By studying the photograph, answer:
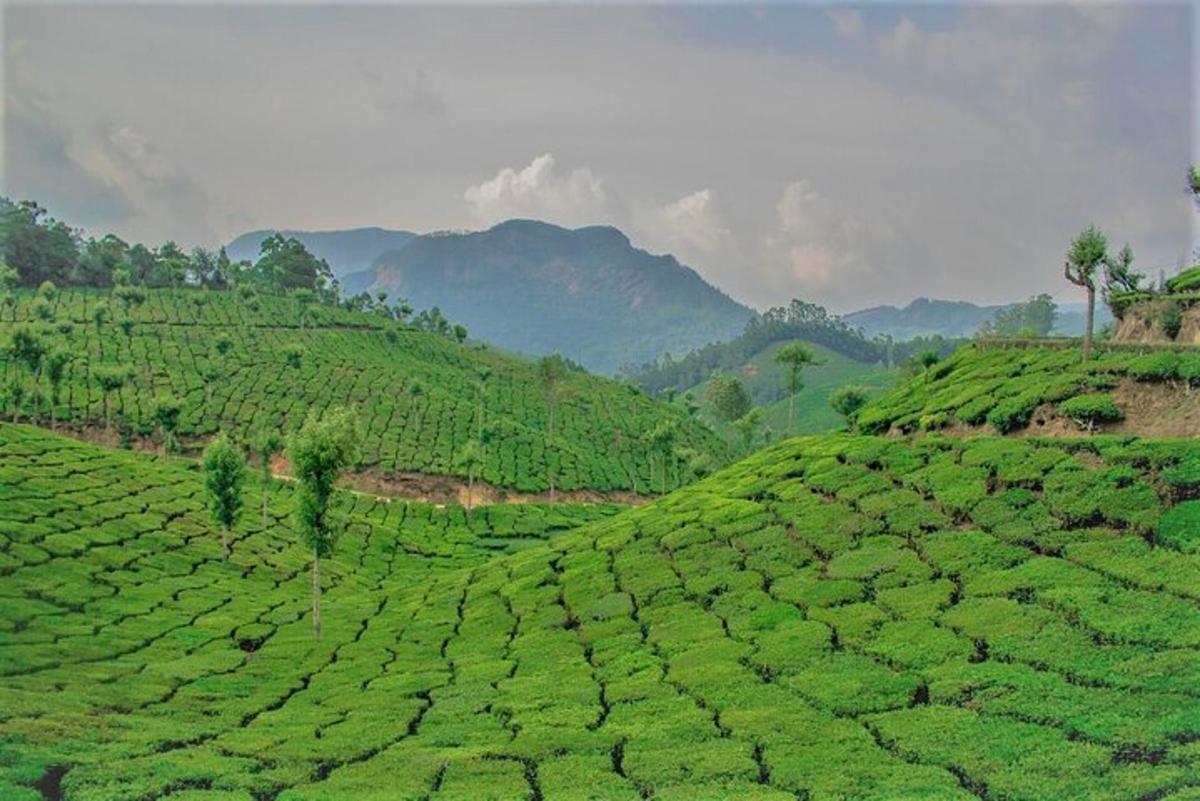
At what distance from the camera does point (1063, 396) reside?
33812mm

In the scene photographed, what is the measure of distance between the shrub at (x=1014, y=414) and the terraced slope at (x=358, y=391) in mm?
63011

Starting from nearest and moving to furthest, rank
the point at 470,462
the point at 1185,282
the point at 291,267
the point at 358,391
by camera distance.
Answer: the point at 1185,282 → the point at 470,462 → the point at 358,391 → the point at 291,267

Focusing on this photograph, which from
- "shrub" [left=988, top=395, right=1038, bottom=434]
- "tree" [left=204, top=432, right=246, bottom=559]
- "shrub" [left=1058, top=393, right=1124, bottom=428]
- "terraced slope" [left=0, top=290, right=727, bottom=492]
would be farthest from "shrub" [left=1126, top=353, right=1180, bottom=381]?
"terraced slope" [left=0, top=290, right=727, bottom=492]

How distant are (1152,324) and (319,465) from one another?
4107 cm

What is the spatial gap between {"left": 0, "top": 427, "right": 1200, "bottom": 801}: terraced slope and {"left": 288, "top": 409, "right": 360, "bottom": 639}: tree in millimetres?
4243

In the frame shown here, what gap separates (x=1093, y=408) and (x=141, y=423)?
275 ft

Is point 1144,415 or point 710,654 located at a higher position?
point 1144,415

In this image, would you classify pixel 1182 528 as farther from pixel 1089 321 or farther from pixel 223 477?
pixel 223 477

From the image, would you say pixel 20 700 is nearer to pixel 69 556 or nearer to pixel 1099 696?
pixel 69 556

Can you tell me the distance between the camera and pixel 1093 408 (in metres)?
31.8

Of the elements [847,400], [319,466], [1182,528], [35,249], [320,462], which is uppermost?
[35,249]

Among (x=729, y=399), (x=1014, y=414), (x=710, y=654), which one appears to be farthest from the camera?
(x=729, y=399)

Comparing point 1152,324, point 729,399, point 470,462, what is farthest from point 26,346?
point 729,399

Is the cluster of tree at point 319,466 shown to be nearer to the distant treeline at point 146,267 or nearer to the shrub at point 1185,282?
the shrub at point 1185,282
